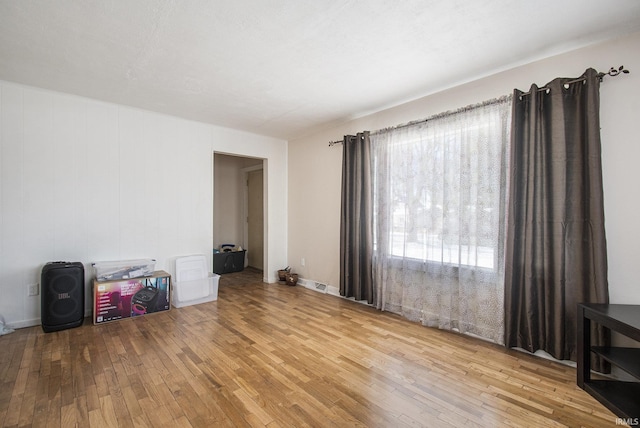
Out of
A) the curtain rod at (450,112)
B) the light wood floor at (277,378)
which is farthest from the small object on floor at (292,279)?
the curtain rod at (450,112)

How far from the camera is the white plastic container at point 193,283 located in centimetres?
373

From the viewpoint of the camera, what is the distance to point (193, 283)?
151 inches

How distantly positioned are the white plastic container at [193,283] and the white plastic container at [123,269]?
377 mm

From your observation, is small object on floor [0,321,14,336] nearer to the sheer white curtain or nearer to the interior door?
the interior door

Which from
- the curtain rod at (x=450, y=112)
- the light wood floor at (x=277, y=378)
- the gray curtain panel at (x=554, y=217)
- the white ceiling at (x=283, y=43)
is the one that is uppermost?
the white ceiling at (x=283, y=43)

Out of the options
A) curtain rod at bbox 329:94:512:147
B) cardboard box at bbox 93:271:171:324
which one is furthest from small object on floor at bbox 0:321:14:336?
curtain rod at bbox 329:94:512:147

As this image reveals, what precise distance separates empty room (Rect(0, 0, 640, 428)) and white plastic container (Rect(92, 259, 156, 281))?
0.03 meters

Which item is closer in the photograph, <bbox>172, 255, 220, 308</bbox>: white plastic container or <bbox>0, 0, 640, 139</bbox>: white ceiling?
<bbox>0, 0, 640, 139</bbox>: white ceiling

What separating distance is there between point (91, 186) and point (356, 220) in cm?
337

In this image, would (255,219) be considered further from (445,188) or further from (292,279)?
(445,188)

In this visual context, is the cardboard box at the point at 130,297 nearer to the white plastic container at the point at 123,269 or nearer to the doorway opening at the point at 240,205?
the white plastic container at the point at 123,269

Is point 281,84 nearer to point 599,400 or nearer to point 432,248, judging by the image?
point 432,248

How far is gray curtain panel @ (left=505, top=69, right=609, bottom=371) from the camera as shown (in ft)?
6.89

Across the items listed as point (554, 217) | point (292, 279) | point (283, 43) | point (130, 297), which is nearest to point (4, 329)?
point (130, 297)
